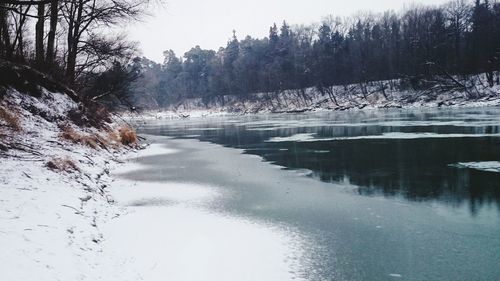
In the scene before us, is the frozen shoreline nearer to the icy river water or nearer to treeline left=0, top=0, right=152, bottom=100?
the icy river water

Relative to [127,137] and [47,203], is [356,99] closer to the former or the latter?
[127,137]

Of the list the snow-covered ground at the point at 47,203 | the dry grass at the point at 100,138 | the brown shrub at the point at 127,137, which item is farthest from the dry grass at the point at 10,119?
the brown shrub at the point at 127,137

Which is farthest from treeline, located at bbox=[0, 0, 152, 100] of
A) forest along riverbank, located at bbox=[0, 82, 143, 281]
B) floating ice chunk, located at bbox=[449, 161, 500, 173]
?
floating ice chunk, located at bbox=[449, 161, 500, 173]

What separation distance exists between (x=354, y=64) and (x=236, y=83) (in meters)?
33.6

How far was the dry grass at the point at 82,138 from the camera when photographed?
48.0ft

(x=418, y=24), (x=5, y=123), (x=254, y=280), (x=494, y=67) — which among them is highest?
(x=418, y=24)

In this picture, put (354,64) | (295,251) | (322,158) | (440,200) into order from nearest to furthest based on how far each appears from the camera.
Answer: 1. (295,251)
2. (440,200)
3. (322,158)
4. (354,64)

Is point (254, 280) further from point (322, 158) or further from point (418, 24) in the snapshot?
point (418, 24)

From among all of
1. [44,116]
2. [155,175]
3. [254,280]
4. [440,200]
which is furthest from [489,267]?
[44,116]

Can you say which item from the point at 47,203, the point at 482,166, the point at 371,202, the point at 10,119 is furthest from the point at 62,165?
the point at 482,166

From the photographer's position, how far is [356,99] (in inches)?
3184

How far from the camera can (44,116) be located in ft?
49.6

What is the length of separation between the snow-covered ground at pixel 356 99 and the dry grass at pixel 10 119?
31944mm

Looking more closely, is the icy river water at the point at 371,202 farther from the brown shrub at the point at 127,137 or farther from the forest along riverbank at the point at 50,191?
the brown shrub at the point at 127,137
